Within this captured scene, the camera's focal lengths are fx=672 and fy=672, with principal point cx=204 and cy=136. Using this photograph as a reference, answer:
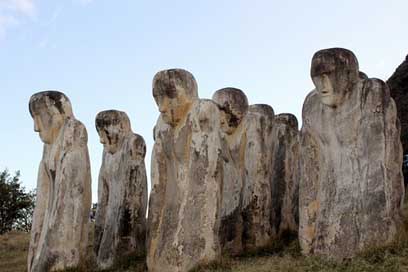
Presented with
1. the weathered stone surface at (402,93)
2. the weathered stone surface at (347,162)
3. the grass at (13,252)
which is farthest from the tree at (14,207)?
the weathered stone surface at (347,162)

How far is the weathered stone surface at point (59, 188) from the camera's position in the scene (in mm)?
12484

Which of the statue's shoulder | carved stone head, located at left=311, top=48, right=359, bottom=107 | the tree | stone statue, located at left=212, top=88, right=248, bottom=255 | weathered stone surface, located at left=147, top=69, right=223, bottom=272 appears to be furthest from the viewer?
the tree

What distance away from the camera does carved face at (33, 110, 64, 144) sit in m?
13.6

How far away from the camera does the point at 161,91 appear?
11.8 m

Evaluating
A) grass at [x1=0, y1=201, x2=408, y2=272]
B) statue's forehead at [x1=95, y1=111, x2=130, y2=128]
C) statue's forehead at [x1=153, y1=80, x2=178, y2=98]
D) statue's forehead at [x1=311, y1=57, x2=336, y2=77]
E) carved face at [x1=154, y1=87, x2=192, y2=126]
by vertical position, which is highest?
statue's forehead at [x1=95, y1=111, x2=130, y2=128]

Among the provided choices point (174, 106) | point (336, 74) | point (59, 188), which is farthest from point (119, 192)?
point (336, 74)

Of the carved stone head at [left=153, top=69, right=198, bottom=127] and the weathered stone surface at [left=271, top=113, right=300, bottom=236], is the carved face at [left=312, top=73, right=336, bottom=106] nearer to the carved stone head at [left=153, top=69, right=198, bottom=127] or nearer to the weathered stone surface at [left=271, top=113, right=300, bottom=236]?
the carved stone head at [left=153, top=69, right=198, bottom=127]

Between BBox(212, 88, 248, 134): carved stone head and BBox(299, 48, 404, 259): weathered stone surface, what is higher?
BBox(212, 88, 248, 134): carved stone head

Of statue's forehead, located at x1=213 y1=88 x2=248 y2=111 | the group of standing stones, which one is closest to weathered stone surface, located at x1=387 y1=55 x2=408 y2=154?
the group of standing stones

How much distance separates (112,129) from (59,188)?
2.84 metres

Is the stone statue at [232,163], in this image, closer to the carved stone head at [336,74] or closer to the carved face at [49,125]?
the carved stone head at [336,74]

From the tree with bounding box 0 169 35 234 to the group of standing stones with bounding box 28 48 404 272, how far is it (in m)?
22.3

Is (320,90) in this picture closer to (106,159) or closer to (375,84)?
(375,84)

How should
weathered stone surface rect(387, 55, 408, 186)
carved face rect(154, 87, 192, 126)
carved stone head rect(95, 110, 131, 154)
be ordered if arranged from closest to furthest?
carved face rect(154, 87, 192, 126), carved stone head rect(95, 110, 131, 154), weathered stone surface rect(387, 55, 408, 186)
